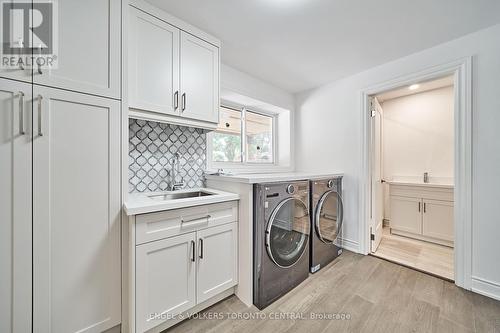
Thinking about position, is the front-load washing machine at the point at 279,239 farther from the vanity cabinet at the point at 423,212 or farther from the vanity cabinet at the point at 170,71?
the vanity cabinet at the point at 423,212

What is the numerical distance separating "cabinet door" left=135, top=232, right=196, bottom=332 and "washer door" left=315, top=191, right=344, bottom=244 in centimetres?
131

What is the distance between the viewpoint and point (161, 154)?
181cm

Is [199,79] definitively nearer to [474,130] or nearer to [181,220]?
[181,220]

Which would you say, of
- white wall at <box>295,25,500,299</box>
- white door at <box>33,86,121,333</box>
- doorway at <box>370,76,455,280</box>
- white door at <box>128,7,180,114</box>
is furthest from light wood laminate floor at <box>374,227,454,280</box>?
white door at <box>128,7,180,114</box>

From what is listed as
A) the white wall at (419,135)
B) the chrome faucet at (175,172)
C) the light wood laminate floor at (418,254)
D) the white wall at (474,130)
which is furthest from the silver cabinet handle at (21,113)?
the white wall at (419,135)

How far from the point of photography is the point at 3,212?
0.92 m

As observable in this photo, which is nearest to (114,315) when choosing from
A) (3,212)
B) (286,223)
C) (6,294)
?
(6,294)

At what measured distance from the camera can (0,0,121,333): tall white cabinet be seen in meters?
0.94

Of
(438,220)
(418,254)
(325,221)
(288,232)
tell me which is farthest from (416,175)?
(288,232)

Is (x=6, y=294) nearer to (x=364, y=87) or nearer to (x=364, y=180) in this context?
(x=364, y=180)

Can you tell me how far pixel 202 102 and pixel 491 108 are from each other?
246 centimetres

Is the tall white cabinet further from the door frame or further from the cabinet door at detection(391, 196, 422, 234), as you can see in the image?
the cabinet door at detection(391, 196, 422, 234)

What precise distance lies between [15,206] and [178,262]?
0.88 meters

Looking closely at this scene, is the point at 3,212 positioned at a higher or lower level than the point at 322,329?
higher
